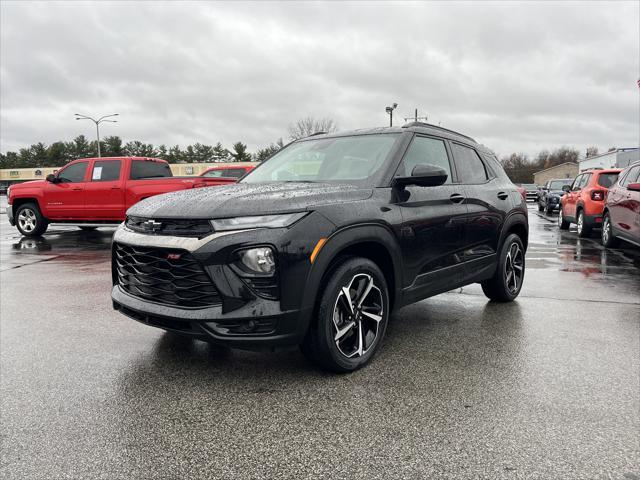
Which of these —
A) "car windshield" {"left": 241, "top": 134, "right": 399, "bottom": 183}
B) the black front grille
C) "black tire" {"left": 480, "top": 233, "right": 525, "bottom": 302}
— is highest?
"car windshield" {"left": 241, "top": 134, "right": 399, "bottom": 183}

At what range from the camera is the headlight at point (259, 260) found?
2.98m

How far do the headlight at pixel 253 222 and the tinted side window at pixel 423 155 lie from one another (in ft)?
4.12

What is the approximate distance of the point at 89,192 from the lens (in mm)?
12188

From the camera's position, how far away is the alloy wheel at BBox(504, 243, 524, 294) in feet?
18.3

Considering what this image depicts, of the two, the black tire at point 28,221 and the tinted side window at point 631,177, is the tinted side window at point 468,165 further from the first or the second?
the black tire at point 28,221

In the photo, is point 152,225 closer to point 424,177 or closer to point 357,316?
point 357,316

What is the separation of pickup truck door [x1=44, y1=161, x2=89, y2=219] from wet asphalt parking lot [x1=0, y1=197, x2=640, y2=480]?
25.6 ft

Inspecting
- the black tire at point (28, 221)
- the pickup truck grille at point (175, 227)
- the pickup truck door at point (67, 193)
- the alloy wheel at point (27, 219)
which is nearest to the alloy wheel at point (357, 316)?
the pickup truck grille at point (175, 227)

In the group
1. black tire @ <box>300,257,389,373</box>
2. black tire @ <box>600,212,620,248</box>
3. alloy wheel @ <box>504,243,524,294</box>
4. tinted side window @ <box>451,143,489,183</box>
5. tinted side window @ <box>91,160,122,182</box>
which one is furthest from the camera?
tinted side window @ <box>91,160,122,182</box>

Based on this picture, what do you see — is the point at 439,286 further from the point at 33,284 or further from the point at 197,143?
the point at 197,143

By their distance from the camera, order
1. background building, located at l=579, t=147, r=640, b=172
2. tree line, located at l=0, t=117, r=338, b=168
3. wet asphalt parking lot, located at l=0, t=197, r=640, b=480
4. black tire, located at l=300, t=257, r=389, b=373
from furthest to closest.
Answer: tree line, located at l=0, t=117, r=338, b=168
background building, located at l=579, t=147, r=640, b=172
black tire, located at l=300, t=257, r=389, b=373
wet asphalt parking lot, located at l=0, t=197, r=640, b=480

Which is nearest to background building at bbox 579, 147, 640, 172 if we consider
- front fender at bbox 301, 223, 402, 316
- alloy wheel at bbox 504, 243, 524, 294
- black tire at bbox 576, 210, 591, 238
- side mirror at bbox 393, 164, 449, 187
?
black tire at bbox 576, 210, 591, 238

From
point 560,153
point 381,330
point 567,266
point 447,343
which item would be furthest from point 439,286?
point 560,153

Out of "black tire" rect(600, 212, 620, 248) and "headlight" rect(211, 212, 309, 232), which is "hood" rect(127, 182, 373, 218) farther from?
"black tire" rect(600, 212, 620, 248)
